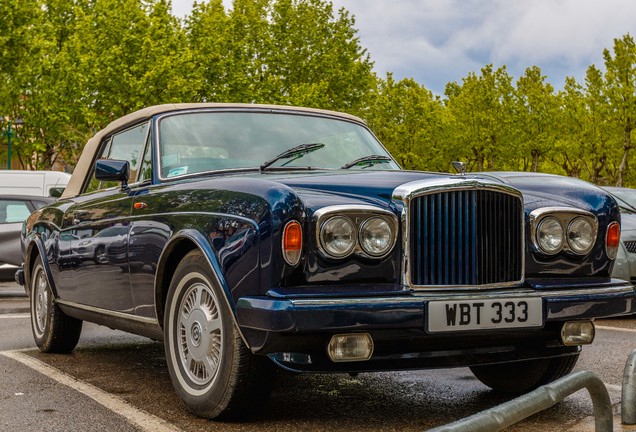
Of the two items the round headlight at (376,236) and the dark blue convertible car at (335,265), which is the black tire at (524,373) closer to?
the dark blue convertible car at (335,265)

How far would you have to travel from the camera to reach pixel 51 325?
7.32 metres

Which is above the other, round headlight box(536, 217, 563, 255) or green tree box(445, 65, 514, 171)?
green tree box(445, 65, 514, 171)

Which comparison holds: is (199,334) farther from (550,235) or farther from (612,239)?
(612,239)

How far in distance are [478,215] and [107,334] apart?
17.7 feet

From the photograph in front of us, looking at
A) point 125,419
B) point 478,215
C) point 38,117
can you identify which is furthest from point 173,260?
point 38,117

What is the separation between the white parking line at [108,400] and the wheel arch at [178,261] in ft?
1.69

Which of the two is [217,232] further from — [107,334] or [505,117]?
[505,117]

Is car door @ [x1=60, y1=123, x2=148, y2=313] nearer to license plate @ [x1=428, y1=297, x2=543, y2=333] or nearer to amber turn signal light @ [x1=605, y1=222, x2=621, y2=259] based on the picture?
license plate @ [x1=428, y1=297, x2=543, y2=333]

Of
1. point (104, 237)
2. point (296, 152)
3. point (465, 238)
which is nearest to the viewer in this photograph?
point (465, 238)

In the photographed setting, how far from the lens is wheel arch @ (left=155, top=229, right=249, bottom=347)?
173 inches

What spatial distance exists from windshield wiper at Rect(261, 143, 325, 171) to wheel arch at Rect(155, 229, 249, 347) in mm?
816

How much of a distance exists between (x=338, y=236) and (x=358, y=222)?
0.39 feet

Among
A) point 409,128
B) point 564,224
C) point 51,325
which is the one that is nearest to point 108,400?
point 51,325

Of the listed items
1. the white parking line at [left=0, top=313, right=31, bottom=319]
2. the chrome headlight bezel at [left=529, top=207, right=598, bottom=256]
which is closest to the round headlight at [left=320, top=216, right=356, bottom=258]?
the chrome headlight bezel at [left=529, top=207, right=598, bottom=256]
